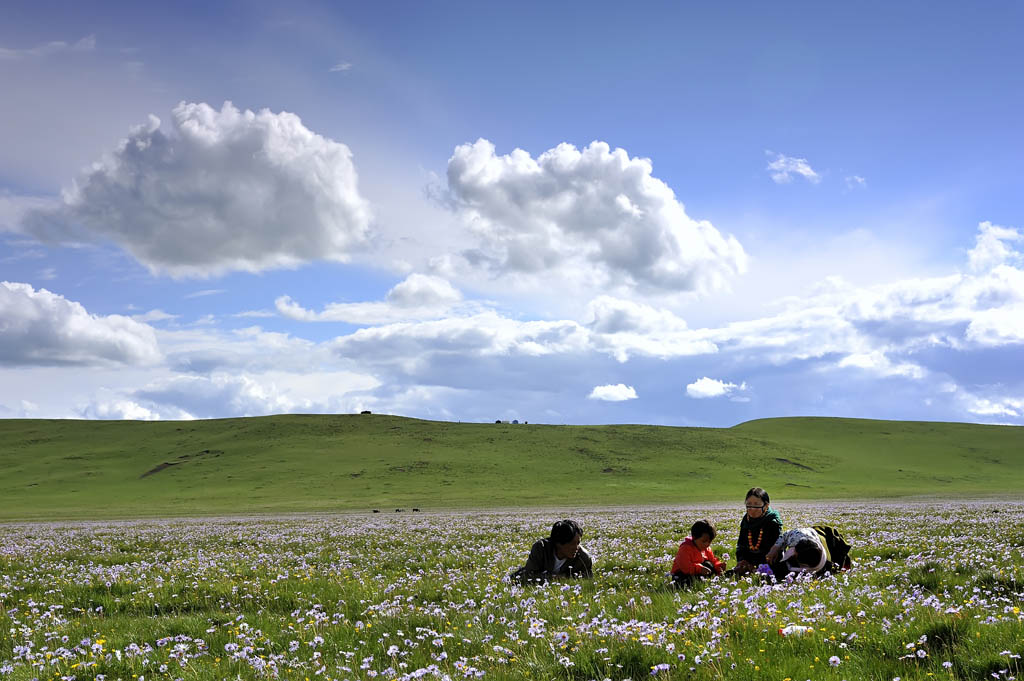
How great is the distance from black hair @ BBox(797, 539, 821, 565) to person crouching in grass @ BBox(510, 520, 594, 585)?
370 centimetres

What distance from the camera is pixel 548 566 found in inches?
498

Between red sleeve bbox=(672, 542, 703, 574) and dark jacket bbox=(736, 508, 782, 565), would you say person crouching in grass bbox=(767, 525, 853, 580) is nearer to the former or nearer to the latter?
dark jacket bbox=(736, 508, 782, 565)

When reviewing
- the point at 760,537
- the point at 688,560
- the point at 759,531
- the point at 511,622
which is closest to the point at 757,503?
the point at 759,531

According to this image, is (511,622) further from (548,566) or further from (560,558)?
(560,558)

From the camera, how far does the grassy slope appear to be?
87562 mm

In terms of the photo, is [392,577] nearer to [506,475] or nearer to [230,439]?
[506,475]

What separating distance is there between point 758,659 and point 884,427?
7786 inches

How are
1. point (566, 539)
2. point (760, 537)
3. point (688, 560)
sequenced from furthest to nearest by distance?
point (566, 539) → point (760, 537) → point (688, 560)

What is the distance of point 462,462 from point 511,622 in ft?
361

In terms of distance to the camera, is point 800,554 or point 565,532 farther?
point 565,532

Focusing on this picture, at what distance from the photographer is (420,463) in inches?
4555

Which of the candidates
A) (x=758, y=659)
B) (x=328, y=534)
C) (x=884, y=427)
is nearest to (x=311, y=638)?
(x=758, y=659)

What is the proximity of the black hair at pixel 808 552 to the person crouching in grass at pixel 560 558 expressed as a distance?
12.1 ft

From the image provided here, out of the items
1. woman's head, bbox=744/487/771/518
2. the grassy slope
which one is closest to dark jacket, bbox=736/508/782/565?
woman's head, bbox=744/487/771/518
